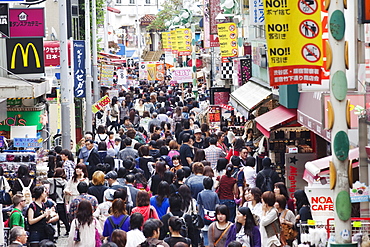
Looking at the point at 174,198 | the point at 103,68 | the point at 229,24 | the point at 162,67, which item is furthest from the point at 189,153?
the point at 162,67

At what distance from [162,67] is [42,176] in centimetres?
4093

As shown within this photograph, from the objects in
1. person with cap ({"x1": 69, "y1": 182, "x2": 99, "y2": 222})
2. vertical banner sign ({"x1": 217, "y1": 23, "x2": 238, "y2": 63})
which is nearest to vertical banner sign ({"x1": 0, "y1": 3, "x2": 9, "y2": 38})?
person with cap ({"x1": 69, "y1": 182, "x2": 99, "y2": 222})

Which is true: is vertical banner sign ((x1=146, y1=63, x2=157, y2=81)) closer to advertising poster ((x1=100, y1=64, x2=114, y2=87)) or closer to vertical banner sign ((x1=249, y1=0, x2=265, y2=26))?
advertising poster ((x1=100, y1=64, x2=114, y2=87))

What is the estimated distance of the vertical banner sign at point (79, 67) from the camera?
26.8 meters

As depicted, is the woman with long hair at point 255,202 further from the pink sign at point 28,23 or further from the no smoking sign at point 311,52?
the pink sign at point 28,23

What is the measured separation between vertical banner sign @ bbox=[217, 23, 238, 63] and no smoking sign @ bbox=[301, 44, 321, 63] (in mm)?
A: 19304

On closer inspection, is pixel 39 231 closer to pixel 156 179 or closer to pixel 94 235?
pixel 94 235

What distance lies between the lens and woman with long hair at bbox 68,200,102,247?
10.8 metres

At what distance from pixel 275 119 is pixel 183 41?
1144 inches

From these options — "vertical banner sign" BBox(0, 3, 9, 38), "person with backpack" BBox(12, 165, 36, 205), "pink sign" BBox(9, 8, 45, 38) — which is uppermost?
"pink sign" BBox(9, 8, 45, 38)

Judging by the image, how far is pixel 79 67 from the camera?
27094 mm

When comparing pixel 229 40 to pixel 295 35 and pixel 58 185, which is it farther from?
pixel 295 35

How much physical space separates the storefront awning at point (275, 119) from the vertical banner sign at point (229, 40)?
39.9 feet

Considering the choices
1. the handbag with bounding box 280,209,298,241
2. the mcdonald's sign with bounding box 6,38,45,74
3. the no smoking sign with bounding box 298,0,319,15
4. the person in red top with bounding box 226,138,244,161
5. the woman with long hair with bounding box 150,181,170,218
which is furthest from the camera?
the mcdonald's sign with bounding box 6,38,45,74
